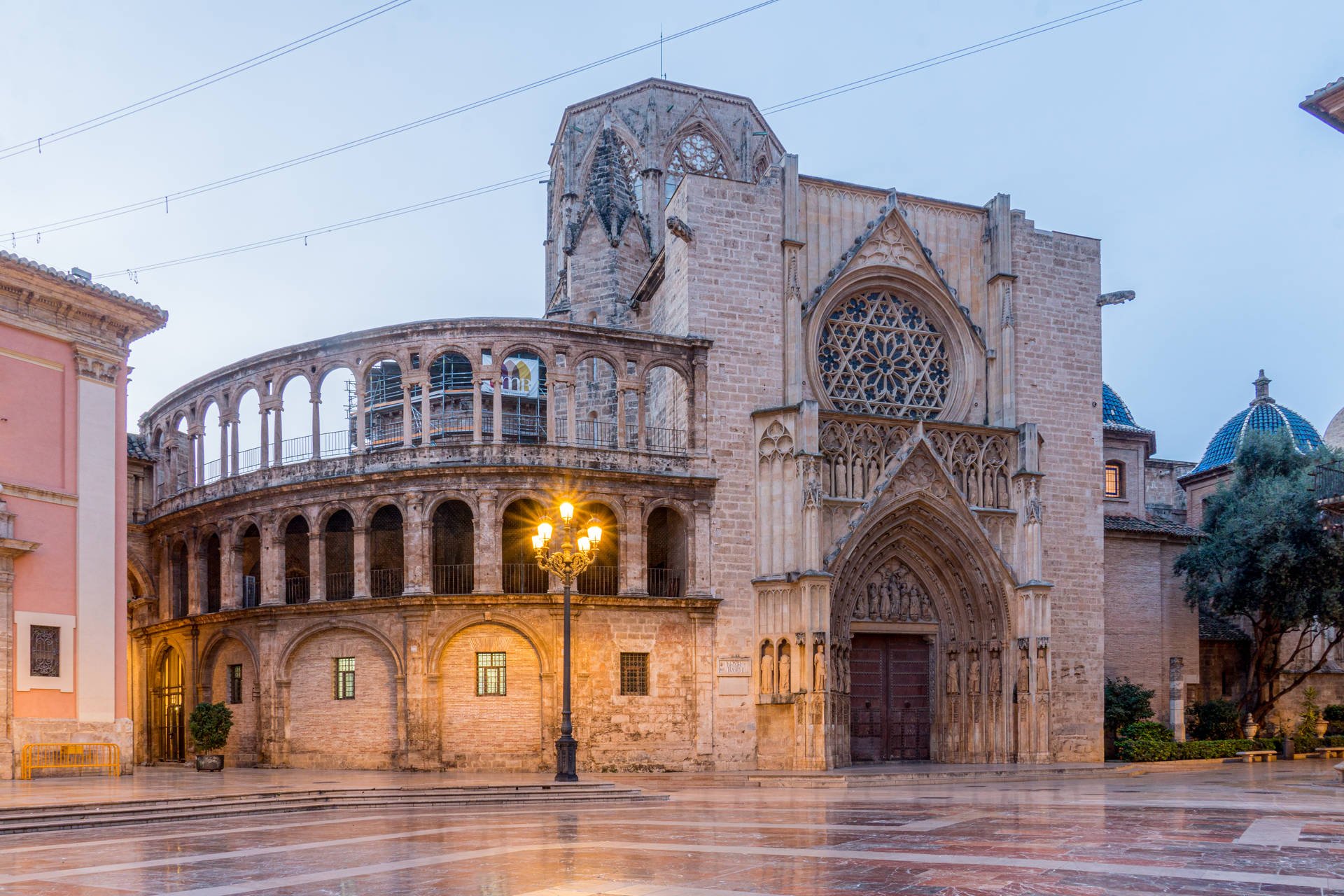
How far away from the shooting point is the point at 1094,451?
37.1 meters

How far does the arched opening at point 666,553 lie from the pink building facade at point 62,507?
12488mm

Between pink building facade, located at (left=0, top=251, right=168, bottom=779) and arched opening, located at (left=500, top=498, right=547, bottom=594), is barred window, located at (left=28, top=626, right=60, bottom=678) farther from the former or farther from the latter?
arched opening, located at (left=500, top=498, right=547, bottom=594)

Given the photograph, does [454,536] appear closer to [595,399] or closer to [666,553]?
[666,553]

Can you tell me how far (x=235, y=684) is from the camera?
114ft

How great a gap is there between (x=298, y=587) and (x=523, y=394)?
12.6 meters

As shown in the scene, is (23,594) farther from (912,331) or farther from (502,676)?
(912,331)

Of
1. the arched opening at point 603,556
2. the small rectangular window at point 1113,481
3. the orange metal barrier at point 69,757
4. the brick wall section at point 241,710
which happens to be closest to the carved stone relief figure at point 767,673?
the arched opening at point 603,556

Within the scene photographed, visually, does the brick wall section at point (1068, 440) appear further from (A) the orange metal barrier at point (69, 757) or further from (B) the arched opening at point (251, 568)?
(A) the orange metal barrier at point (69, 757)

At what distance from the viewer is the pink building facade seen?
25594mm

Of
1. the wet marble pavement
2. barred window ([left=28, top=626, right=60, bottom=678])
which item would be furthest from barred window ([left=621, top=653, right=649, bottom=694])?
barred window ([left=28, top=626, right=60, bottom=678])

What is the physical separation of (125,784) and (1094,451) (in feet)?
87.7

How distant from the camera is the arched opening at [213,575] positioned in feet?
119

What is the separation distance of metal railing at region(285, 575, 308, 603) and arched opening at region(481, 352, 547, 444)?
33.5 ft

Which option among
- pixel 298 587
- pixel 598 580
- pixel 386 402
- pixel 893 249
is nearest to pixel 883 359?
pixel 893 249
